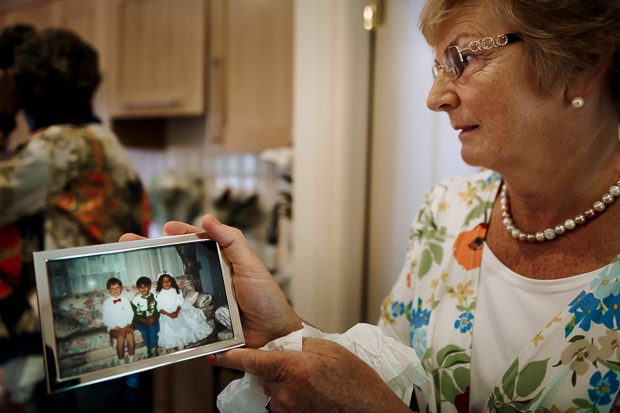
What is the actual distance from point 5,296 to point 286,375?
88 cm

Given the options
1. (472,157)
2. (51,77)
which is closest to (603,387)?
(472,157)

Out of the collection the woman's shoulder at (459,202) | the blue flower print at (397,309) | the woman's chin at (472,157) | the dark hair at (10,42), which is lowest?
the blue flower print at (397,309)

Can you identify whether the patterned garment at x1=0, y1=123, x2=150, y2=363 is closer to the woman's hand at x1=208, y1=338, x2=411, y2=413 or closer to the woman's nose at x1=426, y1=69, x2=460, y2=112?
the woman's hand at x1=208, y1=338, x2=411, y2=413

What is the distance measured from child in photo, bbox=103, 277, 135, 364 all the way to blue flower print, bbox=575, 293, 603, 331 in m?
0.53

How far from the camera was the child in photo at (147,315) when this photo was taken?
14.6 inches

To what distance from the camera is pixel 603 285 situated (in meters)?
0.50

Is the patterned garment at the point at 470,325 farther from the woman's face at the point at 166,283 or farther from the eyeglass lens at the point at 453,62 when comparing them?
the woman's face at the point at 166,283

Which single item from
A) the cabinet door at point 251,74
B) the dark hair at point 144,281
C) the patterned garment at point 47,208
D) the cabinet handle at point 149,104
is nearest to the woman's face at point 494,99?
the dark hair at point 144,281

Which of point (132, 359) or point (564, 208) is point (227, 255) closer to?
point (132, 359)

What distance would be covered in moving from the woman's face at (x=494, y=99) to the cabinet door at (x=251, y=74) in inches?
39.3

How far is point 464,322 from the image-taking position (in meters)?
0.59

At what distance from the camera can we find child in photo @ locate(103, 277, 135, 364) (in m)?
0.36

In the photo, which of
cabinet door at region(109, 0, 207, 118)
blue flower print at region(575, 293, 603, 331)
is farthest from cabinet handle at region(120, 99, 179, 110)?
blue flower print at region(575, 293, 603, 331)

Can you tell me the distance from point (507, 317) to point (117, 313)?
20.4 inches
